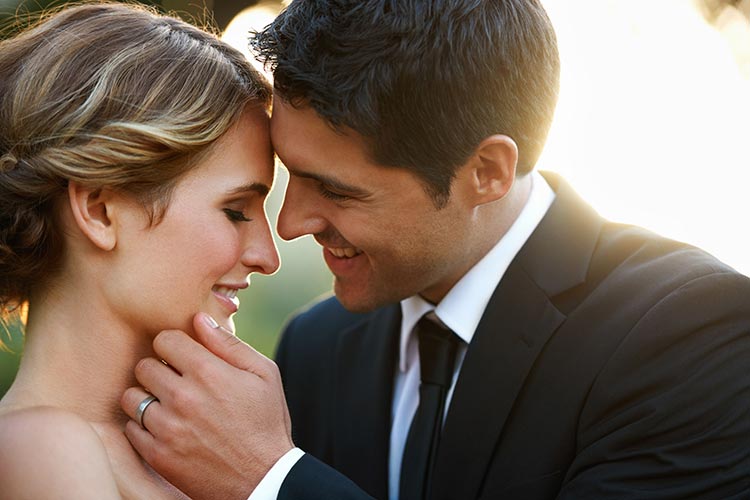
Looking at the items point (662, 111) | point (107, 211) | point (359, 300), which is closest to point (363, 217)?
point (359, 300)

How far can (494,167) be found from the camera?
10.7ft

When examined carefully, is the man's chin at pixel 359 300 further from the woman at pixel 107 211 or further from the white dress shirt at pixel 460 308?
the woman at pixel 107 211

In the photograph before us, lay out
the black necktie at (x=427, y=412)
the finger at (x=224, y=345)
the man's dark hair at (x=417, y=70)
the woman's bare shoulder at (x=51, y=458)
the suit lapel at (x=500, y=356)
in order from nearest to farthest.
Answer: the woman's bare shoulder at (x=51, y=458) < the finger at (x=224, y=345) < the man's dark hair at (x=417, y=70) < the suit lapel at (x=500, y=356) < the black necktie at (x=427, y=412)

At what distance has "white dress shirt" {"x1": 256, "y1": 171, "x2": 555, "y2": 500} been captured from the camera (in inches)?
132

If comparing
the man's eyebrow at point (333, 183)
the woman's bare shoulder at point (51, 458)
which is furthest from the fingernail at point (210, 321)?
the man's eyebrow at point (333, 183)

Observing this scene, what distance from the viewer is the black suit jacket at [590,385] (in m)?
2.85

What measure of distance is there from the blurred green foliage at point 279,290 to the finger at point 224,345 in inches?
137

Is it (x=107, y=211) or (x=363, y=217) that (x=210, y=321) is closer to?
(x=107, y=211)

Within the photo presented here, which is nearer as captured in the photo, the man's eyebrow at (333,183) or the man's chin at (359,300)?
the man's eyebrow at (333,183)

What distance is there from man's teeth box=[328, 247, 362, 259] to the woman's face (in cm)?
55

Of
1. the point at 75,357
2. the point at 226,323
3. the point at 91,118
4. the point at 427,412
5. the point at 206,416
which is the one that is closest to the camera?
the point at 91,118

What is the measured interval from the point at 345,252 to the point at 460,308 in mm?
429

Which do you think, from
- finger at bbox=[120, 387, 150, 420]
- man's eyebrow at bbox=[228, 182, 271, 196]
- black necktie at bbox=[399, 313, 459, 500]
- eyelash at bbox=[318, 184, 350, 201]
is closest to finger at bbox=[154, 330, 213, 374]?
finger at bbox=[120, 387, 150, 420]

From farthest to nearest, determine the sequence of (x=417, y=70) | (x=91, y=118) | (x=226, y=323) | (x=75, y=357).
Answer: (x=417, y=70)
(x=226, y=323)
(x=75, y=357)
(x=91, y=118)
